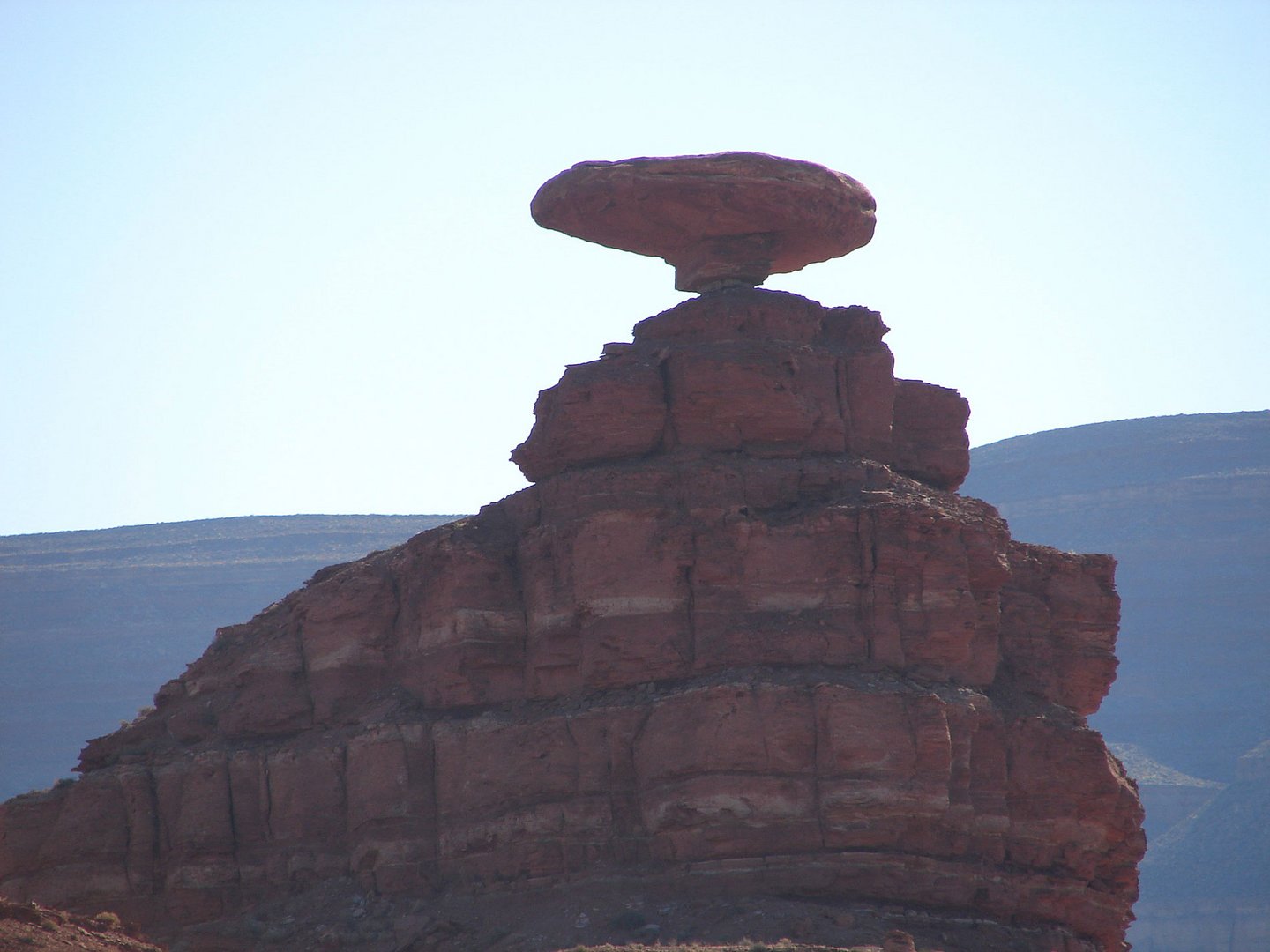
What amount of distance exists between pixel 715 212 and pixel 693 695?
12.7 metres

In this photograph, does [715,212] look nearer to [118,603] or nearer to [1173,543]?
[118,603]

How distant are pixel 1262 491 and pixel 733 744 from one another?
141836 mm

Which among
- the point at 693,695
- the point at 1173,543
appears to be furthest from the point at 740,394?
the point at 1173,543

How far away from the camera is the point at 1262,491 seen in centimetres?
17500

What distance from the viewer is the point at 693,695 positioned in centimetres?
4434

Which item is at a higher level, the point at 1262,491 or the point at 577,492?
the point at 1262,491

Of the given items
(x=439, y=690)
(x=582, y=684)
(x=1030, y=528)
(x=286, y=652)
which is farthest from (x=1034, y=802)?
(x=1030, y=528)

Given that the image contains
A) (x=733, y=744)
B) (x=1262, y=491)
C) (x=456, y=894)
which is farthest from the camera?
(x=1262, y=491)

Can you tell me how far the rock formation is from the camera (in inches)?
1713

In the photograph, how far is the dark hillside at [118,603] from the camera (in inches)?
6107

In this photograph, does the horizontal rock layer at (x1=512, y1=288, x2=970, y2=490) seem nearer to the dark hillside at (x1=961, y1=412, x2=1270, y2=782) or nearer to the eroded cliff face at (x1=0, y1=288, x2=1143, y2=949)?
the eroded cliff face at (x1=0, y1=288, x2=1143, y2=949)

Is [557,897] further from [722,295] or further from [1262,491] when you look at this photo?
[1262,491]

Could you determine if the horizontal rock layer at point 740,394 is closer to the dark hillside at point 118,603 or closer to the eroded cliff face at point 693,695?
the eroded cliff face at point 693,695

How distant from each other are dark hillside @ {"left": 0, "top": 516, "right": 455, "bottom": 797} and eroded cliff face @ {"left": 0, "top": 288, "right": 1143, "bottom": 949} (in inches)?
4031
